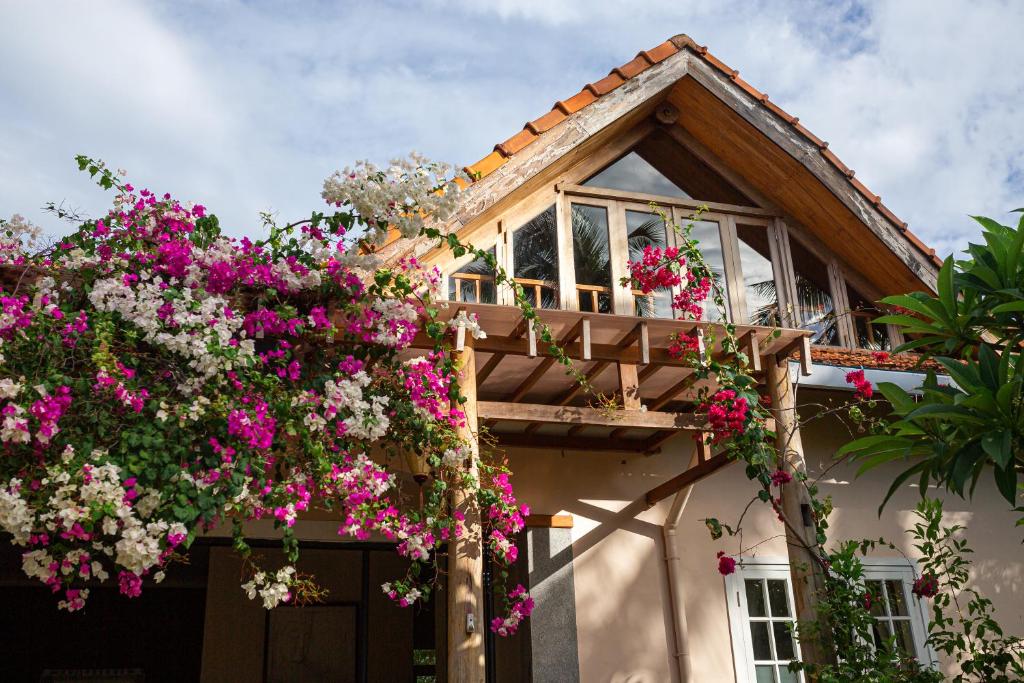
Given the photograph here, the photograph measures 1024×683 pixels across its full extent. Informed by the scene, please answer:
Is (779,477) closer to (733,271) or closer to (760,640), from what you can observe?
(760,640)

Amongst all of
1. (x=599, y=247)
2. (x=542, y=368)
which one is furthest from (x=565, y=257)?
(x=542, y=368)

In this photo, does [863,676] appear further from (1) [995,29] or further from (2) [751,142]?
(1) [995,29]

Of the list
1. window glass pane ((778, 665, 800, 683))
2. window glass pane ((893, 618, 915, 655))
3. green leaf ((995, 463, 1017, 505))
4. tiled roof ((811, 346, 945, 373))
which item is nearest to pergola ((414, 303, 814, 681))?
tiled roof ((811, 346, 945, 373))

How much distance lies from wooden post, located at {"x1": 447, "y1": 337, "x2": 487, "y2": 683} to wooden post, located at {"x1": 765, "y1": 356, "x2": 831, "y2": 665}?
187 cm

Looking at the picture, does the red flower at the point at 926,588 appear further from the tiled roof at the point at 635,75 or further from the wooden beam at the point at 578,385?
the tiled roof at the point at 635,75

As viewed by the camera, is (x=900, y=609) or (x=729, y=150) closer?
(x=900, y=609)

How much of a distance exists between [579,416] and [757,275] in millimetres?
3103

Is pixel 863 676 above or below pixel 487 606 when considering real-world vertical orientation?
below

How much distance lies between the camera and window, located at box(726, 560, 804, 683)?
22.2 ft

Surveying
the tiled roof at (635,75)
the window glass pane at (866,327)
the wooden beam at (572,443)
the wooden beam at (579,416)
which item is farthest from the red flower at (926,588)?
the tiled roof at (635,75)

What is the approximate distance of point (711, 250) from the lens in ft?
24.9

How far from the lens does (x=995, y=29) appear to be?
8125 mm

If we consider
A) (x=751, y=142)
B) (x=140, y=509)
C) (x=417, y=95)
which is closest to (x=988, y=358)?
(x=140, y=509)

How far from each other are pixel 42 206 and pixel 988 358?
4.72 metres
